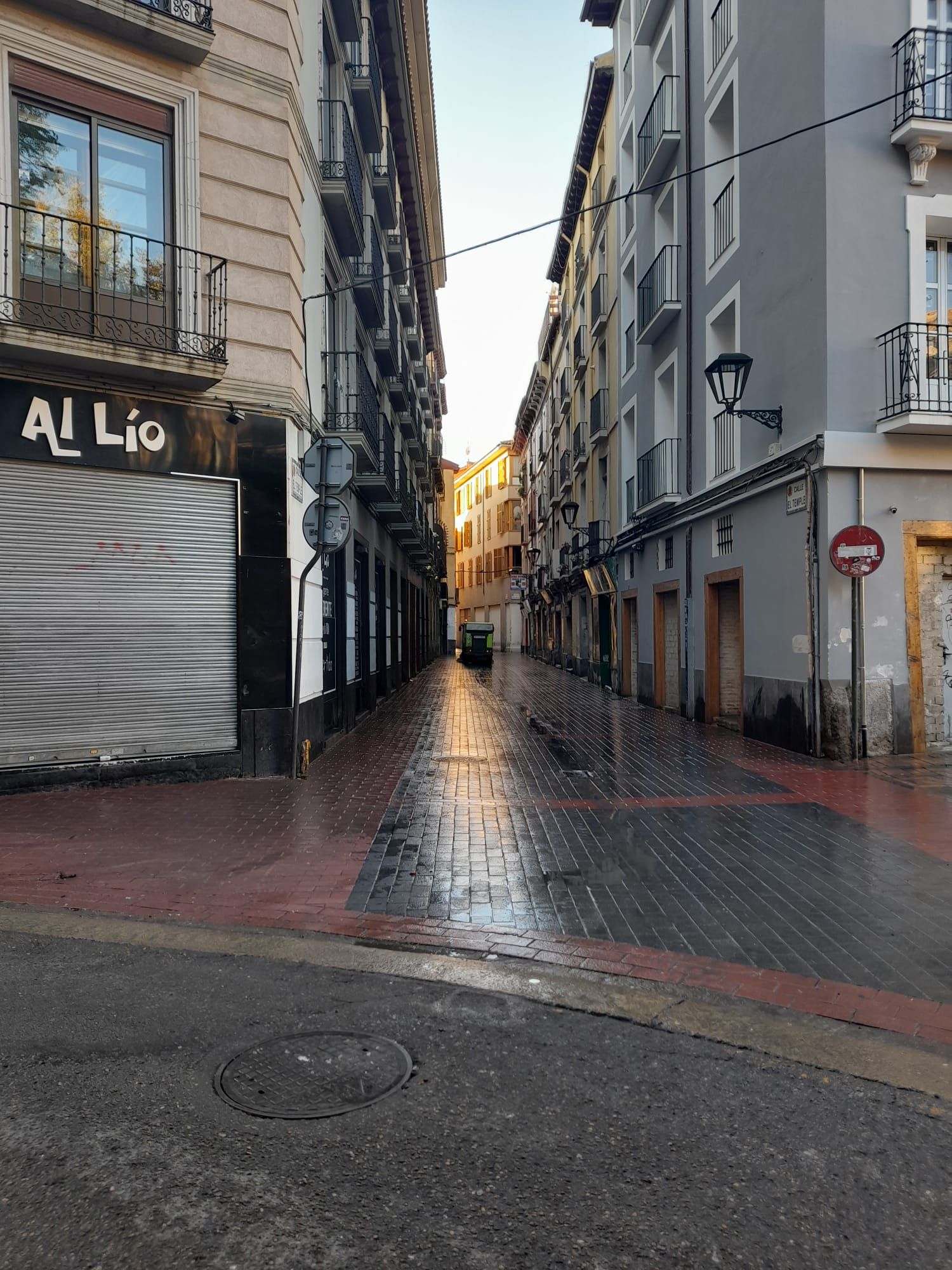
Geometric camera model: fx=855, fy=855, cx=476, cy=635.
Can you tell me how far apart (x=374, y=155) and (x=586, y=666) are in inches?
698

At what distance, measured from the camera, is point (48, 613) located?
342 inches

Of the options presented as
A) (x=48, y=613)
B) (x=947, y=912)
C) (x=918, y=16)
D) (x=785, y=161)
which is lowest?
(x=947, y=912)

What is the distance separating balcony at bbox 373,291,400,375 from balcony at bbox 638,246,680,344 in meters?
5.51

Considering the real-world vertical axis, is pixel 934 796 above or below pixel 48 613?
below

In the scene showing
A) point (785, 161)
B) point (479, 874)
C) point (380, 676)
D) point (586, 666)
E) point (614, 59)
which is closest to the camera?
point (479, 874)

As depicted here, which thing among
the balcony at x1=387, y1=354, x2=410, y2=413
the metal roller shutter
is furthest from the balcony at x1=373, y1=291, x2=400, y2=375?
the metal roller shutter

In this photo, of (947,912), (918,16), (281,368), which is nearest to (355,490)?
(281,368)

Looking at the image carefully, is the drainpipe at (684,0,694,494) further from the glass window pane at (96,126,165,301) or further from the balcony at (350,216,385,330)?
the glass window pane at (96,126,165,301)

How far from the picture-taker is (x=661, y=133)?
16531mm

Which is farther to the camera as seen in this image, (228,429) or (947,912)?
(228,429)

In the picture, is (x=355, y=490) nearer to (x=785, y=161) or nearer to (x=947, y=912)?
(x=785, y=161)

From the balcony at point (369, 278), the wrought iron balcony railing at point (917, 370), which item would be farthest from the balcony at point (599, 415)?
the wrought iron balcony railing at point (917, 370)

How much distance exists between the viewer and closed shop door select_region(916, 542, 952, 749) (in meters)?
10.9

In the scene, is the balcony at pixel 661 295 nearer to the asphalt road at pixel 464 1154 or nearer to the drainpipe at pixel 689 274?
the drainpipe at pixel 689 274
